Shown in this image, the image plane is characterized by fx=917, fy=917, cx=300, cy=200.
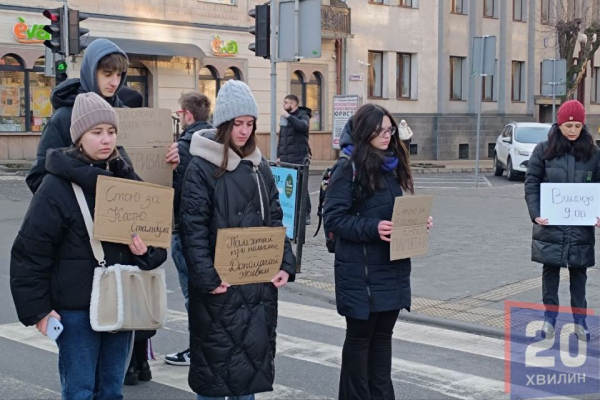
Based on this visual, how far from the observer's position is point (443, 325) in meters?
8.15

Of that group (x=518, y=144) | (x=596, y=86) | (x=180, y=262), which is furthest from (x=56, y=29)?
(x=596, y=86)

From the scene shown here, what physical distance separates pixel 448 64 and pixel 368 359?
109ft

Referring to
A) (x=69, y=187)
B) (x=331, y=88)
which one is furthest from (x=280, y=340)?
(x=331, y=88)

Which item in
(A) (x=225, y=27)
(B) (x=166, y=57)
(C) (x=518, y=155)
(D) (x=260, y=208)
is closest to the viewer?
(D) (x=260, y=208)

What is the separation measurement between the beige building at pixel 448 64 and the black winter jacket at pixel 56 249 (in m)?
30.1

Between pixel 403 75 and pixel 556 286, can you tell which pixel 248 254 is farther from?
pixel 403 75

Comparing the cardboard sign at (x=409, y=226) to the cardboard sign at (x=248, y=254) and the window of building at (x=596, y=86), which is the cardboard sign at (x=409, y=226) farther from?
the window of building at (x=596, y=86)

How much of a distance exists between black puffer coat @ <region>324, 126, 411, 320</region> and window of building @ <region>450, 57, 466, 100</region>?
33638 mm

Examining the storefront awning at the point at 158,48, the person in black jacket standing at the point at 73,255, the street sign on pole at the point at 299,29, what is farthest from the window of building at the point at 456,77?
the person in black jacket standing at the point at 73,255

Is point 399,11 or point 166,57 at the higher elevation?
point 399,11

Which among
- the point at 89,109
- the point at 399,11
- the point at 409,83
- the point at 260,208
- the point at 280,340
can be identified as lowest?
the point at 280,340

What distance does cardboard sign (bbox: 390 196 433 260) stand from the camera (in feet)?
16.9

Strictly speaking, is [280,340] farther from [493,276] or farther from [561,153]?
[493,276]

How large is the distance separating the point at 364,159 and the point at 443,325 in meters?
3.38
